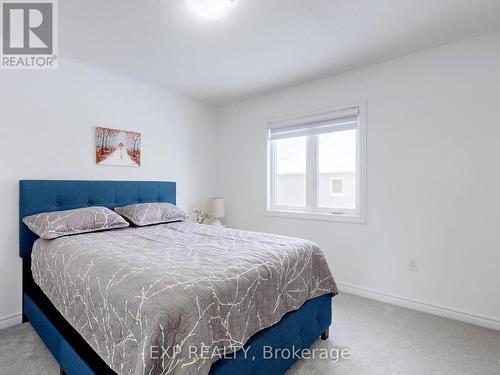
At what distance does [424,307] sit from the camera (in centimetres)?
242

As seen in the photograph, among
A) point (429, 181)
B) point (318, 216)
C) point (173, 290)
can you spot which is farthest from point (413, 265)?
point (173, 290)

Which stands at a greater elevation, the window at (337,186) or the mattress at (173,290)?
the window at (337,186)

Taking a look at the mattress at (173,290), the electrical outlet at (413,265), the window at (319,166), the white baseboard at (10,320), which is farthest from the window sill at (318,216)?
the white baseboard at (10,320)

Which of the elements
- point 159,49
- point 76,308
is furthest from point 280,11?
point 76,308

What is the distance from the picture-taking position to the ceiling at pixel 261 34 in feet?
5.95

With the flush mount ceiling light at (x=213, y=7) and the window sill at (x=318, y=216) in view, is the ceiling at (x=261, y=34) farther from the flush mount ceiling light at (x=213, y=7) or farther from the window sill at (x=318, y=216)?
the window sill at (x=318, y=216)

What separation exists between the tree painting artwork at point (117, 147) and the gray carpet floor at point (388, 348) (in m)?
1.64

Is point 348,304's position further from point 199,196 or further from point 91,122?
point 91,122

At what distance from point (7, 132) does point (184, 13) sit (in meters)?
1.76

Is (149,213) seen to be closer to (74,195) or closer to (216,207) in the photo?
(74,195)

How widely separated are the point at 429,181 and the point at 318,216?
115 cm

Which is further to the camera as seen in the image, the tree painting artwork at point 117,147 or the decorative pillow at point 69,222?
the tree painting artwork at point 117,147

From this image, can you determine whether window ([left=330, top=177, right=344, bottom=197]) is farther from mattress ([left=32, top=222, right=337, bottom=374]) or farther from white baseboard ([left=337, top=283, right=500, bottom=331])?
mattress ([left=32, top=222, right=337, bottom=374])

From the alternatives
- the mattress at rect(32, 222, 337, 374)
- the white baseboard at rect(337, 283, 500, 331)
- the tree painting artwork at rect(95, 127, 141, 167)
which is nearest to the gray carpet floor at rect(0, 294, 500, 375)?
the white baseboard at rect(337, 283, 500, 331)
